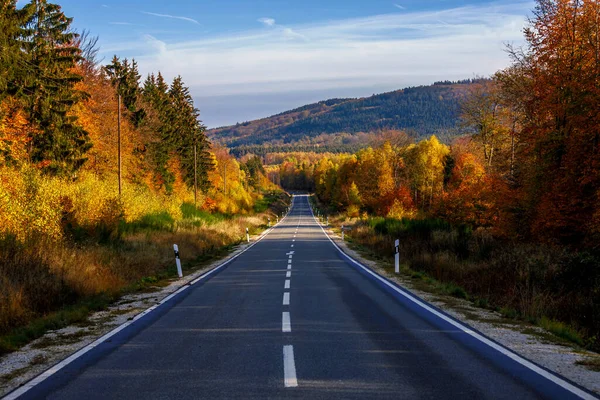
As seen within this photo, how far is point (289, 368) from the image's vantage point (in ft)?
19.5

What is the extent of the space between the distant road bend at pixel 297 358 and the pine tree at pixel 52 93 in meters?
20.8

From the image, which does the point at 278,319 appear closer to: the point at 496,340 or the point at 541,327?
the point at 496,340

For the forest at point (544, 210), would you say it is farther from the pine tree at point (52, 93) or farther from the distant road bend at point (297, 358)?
the pine tree at point (52, 93)

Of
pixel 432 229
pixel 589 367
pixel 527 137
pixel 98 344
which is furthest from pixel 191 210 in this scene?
pixel 589 367

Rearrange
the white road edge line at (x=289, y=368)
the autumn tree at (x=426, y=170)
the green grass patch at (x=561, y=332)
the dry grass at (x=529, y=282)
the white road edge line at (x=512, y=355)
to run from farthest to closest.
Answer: the autumn tree at (x=426, y=170)
the dry grass at (x=529, y=282)
the green grass patch at (x=561, y=332)
the white road edge line at (x=289, y=368)
the white road edge line at (x=512, y=355)

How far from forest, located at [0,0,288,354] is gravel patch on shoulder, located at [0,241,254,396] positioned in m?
0.36

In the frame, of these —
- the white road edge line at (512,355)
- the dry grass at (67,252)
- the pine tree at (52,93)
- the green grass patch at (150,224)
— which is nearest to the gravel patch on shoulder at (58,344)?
the dry grass at (67,252)

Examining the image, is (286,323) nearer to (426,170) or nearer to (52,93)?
(52,93)

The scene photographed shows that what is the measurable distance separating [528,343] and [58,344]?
7.35 metres

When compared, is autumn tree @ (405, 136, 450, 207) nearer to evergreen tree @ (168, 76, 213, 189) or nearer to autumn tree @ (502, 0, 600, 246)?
evergreen tree @ (168, 76, 213, 189)

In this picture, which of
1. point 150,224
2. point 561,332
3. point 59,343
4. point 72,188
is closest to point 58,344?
point 59,343

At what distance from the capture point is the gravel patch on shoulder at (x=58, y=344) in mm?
5938

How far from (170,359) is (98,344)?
5.43ft

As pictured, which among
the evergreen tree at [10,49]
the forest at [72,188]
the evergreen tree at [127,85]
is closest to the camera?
the forest at [72,188]
